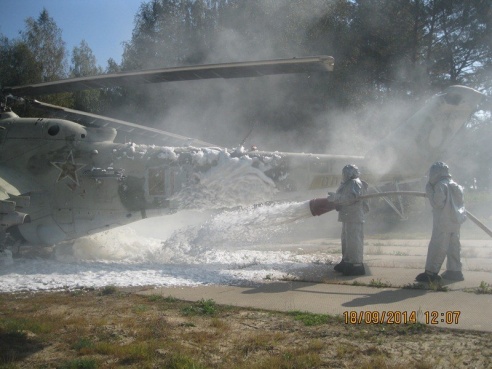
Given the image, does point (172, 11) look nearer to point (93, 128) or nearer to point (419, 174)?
point (93, 128)

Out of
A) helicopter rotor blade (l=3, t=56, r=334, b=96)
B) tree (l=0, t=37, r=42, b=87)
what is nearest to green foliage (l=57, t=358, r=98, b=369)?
helicopter rotor blade (l=3, t=56, r=334, b=96)

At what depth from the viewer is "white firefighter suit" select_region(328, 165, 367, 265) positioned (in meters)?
6.86

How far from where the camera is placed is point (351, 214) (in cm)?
698

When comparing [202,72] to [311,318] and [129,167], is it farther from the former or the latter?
[311,318]

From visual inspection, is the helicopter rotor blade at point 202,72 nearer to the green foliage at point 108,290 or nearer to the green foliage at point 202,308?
the green foliage at point 108,290

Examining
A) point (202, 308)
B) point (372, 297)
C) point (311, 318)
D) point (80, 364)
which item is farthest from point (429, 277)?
point (80, 364)

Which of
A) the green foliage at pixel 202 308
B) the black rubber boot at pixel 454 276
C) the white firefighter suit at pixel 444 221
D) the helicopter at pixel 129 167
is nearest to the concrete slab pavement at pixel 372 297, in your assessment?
the black rubber boot at pixel 454 276

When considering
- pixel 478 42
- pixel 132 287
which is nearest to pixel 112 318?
pixel 132 287

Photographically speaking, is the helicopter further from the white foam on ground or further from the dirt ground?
the dirt ground

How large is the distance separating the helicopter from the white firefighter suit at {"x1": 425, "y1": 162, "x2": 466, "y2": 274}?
8.80ft

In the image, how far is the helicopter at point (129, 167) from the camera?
8234mm

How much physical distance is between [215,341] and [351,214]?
350 centimetres

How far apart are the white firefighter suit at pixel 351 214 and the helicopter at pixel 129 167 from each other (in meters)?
1.53

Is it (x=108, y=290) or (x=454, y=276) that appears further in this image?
(x=454, y=276)
